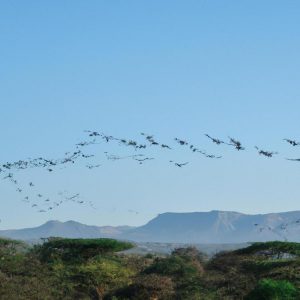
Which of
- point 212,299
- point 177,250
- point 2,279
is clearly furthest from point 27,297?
point 177,250

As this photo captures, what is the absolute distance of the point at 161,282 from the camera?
43.9 meters

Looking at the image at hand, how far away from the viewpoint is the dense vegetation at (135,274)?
41.6 metres

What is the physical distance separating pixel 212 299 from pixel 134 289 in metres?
6.49

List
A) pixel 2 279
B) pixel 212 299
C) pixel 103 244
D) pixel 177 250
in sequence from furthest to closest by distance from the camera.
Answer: pixel 177 250
pixel 103 244
pixel 2 279
pixel 212 299

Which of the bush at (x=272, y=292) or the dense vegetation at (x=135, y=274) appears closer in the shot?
the bush at (x=272, y=292)

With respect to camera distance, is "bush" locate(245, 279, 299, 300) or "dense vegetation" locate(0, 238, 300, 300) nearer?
"bush" locate(245, 279, 299, 300)

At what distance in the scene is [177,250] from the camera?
11006 centimetres

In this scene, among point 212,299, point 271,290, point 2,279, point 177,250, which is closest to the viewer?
point 271,290

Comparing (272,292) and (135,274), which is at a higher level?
(135,274)

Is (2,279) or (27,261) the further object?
(27,261)

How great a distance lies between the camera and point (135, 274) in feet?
191

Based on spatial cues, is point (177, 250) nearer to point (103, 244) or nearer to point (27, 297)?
point (103, 244)

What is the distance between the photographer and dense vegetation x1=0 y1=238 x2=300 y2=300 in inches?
1638

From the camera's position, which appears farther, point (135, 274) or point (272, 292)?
point (135, 274)
